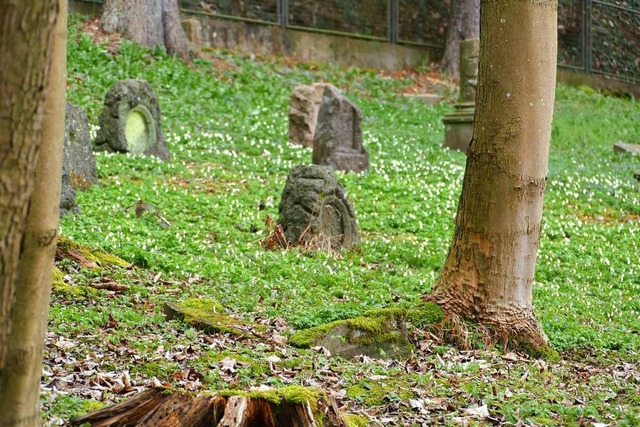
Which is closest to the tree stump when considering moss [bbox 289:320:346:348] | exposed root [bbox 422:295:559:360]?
moss [bbox 289:320:346:348]

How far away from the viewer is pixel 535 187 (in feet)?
23.1

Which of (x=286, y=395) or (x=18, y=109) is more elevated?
(x=18, y=109)

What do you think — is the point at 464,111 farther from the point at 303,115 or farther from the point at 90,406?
the point at 90,406

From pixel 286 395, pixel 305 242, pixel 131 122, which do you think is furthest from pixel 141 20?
pixel 286 395

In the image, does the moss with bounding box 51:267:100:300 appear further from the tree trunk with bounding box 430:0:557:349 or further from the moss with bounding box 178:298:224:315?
the tree trunk with bounding box 430:0:557:349

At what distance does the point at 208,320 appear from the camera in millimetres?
6621

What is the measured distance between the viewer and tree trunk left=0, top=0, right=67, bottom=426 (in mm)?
3326

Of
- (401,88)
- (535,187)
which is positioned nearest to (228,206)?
(535,187)

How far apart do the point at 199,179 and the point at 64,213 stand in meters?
3.76

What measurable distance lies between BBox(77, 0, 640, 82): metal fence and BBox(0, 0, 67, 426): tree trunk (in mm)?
22866

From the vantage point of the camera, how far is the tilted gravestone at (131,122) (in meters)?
14.6

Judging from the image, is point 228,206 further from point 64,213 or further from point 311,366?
point 311,366

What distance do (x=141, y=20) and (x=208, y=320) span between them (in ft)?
54.4

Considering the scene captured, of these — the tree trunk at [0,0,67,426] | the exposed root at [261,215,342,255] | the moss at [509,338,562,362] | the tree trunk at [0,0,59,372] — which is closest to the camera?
the tree trunk at [0,0,59,372]
